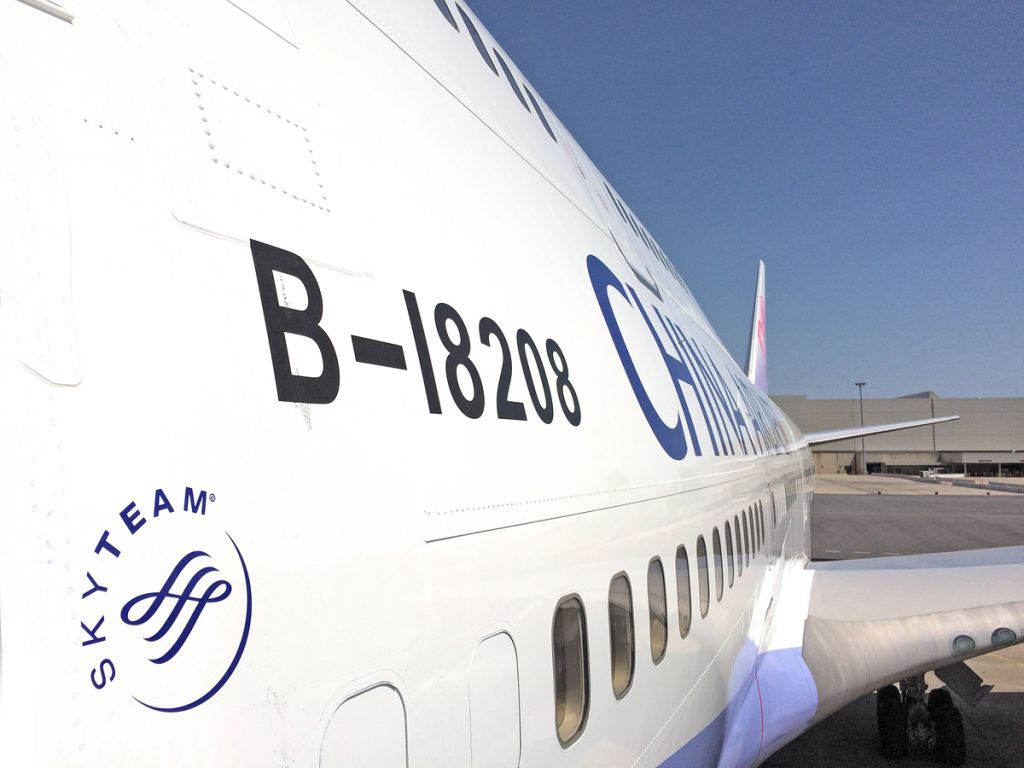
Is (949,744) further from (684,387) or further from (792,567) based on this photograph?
(684,387)

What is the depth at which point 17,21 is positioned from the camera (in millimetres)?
1241

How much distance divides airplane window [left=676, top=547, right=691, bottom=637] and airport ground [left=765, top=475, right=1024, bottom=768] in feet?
18.4

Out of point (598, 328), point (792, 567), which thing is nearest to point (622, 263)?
point (598, 328)

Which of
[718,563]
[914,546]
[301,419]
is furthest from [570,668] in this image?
[914,546]

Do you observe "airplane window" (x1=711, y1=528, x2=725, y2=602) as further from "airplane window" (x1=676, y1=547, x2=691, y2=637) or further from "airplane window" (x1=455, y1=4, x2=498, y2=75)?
"airplane window" (x1=455, y1=4, x2=498, y2=75)

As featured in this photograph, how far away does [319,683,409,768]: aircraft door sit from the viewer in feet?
4.84

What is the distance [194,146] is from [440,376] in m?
0.77

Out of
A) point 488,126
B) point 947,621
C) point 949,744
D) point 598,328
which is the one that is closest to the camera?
point 488,126

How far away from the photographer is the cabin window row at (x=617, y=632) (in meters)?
2.43

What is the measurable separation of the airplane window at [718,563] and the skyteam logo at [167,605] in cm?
372

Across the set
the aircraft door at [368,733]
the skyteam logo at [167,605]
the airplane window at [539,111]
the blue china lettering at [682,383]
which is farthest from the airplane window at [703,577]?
the skyteam logo at [167,605]

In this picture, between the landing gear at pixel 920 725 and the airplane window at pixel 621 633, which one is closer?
Result: the airplane window at pixel 621 633

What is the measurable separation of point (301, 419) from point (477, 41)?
274 centimetres

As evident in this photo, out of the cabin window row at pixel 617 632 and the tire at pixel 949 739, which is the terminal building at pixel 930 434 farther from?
the cabin window row at pixel 617 632
